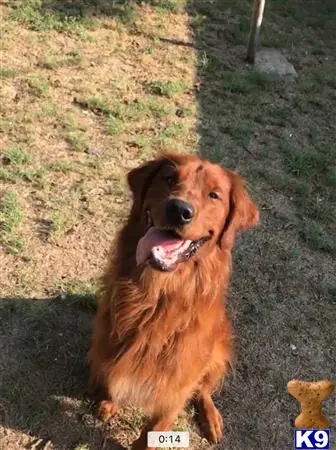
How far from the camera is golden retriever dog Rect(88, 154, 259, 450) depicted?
291 cm

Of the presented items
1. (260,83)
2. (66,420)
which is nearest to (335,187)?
(260,83)

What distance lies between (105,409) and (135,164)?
8.08 feet

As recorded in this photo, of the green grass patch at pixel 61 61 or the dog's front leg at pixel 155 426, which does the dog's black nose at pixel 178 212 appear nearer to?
the dog's front leg at pixel 155 426

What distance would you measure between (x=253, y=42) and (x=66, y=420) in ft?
16.9

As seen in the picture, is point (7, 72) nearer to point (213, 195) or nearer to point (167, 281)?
point (213, 195)

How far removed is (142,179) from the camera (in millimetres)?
3176

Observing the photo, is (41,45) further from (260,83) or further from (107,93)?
(260,83)

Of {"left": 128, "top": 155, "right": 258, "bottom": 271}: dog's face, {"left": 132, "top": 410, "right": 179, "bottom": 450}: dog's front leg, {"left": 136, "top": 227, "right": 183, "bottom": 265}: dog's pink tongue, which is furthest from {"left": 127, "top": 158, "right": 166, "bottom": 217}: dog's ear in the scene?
{"left": 132, "top": 410, "right": 179, "bottom": 450}: dog's front leg

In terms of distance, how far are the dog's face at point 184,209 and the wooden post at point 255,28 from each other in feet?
13.9

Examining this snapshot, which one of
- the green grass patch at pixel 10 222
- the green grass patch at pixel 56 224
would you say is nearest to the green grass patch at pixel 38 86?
the green grass patch at pixel 10 222

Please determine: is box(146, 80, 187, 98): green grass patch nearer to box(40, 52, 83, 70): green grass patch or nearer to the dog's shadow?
box(40, 52, 83, 70): green grass patch

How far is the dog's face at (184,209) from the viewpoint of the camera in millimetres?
2836

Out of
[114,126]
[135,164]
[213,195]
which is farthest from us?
[114,126]

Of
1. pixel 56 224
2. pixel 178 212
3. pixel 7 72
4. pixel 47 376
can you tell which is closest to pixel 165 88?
pixel 7 72
